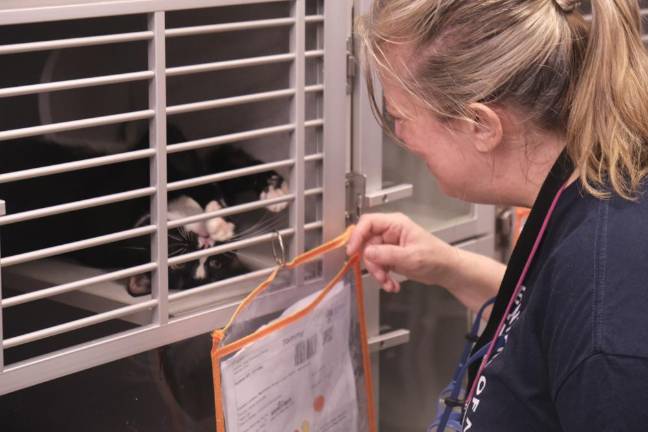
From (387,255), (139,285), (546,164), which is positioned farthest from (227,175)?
(546,164)

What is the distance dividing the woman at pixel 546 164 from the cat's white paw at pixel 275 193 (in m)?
0.20

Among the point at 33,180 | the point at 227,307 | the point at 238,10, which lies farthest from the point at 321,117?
the point at 33,180

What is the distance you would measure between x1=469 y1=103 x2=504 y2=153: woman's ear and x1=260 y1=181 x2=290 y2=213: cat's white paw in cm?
29

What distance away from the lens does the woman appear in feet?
2.78

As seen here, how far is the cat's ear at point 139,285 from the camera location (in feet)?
3.62

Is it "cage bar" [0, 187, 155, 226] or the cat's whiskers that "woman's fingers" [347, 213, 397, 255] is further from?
"cage bar" [0, 187, 155, 226]

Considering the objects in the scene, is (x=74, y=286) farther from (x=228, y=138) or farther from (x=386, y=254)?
(x=386, y=254)

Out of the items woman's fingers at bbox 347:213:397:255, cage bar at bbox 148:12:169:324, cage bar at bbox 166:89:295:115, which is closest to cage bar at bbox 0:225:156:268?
cage bar at bbox 148:12:169:324

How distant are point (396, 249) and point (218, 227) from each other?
25 centimetres

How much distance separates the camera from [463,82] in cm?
99

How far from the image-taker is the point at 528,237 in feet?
3.41

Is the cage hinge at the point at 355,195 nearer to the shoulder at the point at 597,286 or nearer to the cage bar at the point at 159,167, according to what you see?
the cage bar at the point at 159,167

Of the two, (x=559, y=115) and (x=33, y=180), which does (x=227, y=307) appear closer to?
(x=33, y=180)

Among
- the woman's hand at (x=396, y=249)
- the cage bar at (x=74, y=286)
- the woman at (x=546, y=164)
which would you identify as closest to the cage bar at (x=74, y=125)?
the cage bar at (x=74, y=286)
